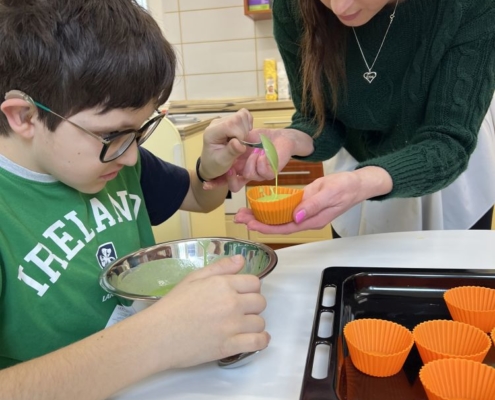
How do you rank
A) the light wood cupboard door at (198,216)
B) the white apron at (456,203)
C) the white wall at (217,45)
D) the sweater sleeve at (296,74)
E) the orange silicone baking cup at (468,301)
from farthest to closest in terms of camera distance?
the white wall at (217,45) < the light wood cupboard door at (198,216) < the white apron at (456,203) < the sweater sleeve at (296,74) < the orange silicone baking cup at (468,301)

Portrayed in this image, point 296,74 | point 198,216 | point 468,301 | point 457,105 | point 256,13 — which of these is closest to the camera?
point 468,301

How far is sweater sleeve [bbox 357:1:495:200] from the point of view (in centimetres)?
97

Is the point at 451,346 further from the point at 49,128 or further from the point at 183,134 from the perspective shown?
the point at 183,134

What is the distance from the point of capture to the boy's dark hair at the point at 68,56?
0.73 metres

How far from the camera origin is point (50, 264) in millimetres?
778

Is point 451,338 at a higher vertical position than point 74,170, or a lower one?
lower

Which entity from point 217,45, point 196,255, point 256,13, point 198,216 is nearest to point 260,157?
point 196,255

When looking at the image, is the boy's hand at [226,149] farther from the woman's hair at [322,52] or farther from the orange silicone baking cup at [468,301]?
the orange silicone baking cup at [468,301]

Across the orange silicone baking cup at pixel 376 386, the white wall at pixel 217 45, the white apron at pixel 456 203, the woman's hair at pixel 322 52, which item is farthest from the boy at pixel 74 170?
the white wall at pixel 217 45

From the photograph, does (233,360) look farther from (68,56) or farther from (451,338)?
(68,56)

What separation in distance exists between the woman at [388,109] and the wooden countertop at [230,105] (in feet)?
4.18

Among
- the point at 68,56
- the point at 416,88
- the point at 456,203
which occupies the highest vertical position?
the point at 68,56

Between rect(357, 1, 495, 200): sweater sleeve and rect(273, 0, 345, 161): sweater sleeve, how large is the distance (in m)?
0.30

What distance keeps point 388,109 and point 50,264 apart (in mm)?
809
